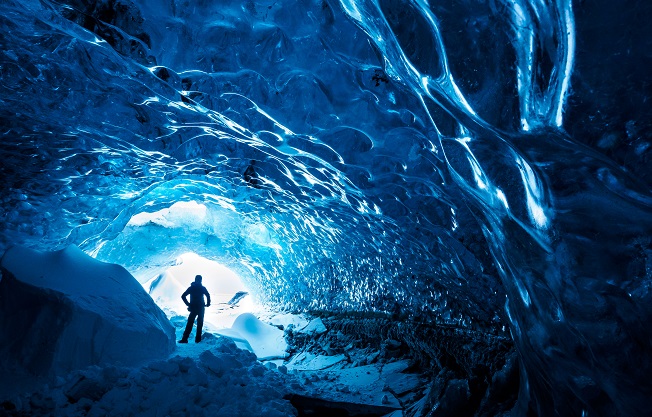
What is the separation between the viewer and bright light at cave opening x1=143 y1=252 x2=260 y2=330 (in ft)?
60.4

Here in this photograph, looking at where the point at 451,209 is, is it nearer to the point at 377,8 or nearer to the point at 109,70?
the point at 377,8

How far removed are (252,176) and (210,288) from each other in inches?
712

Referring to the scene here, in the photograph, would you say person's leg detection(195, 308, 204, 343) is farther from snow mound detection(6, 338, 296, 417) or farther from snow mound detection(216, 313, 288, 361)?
snow mound detection(6, 338, 296, 417)

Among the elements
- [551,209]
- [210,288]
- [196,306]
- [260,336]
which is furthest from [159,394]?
[210,288]

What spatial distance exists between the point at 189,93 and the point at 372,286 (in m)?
5.02

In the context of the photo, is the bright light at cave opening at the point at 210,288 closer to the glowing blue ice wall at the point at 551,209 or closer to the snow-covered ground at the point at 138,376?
the snow-covered ground at the point at 138,376

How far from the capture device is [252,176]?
698 centimetres

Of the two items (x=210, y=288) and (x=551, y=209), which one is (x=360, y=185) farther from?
(x=210, y=288)

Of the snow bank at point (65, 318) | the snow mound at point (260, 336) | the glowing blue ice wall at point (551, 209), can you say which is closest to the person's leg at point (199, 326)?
the snow mound at point (260, 336)

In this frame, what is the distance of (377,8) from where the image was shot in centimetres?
250

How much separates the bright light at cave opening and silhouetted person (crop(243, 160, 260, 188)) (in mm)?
9947

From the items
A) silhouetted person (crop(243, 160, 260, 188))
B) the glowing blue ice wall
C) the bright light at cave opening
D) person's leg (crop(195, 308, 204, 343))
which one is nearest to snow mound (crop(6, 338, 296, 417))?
the glowing blue ice wall

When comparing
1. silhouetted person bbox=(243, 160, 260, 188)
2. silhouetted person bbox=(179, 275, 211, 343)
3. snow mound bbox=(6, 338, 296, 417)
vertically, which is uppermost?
silhouetted person bbox=(243, 160, 260, 188)

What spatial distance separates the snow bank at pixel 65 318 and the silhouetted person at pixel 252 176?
2.66m
